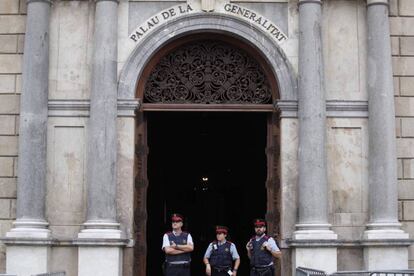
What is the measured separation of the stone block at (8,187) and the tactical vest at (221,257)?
4123 mm

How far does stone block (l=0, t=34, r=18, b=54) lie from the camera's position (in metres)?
16.6

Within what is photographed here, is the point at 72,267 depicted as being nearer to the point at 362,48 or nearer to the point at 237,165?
the point at 362,48

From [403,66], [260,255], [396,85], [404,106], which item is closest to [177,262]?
[260,255]

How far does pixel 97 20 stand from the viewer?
16.2m

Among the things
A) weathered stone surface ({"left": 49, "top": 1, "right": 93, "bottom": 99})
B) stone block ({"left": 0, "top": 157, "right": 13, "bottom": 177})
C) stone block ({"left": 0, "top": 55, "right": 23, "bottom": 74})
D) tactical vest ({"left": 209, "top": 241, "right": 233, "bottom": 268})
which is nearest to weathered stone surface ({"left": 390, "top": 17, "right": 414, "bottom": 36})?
tactical vest ({"left": 209, "top": 241, "right": 233, "bottom": 268})

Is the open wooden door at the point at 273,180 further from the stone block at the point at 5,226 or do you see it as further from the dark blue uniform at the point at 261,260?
the stone block at the point at 5,226

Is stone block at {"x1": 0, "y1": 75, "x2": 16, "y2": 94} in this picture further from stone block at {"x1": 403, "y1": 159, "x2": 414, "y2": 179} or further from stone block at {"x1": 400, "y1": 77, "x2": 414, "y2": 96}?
stone block at {"x1": 403, "y1": 159, "x2": 414, "y2": 179}

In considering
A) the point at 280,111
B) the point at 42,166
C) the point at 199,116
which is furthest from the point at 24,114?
the point at 199,116

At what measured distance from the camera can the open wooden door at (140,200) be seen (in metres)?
16.3

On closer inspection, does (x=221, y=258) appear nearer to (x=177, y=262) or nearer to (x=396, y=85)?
(x=177, y=262)

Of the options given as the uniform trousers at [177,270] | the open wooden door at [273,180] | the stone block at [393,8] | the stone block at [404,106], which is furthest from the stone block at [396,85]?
the uniform trousers at [177,270]

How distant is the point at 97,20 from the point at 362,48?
5.32 meters

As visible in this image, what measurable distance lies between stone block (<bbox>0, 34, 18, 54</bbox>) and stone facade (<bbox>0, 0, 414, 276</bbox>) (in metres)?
0.02

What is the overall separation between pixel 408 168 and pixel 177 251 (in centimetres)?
493
